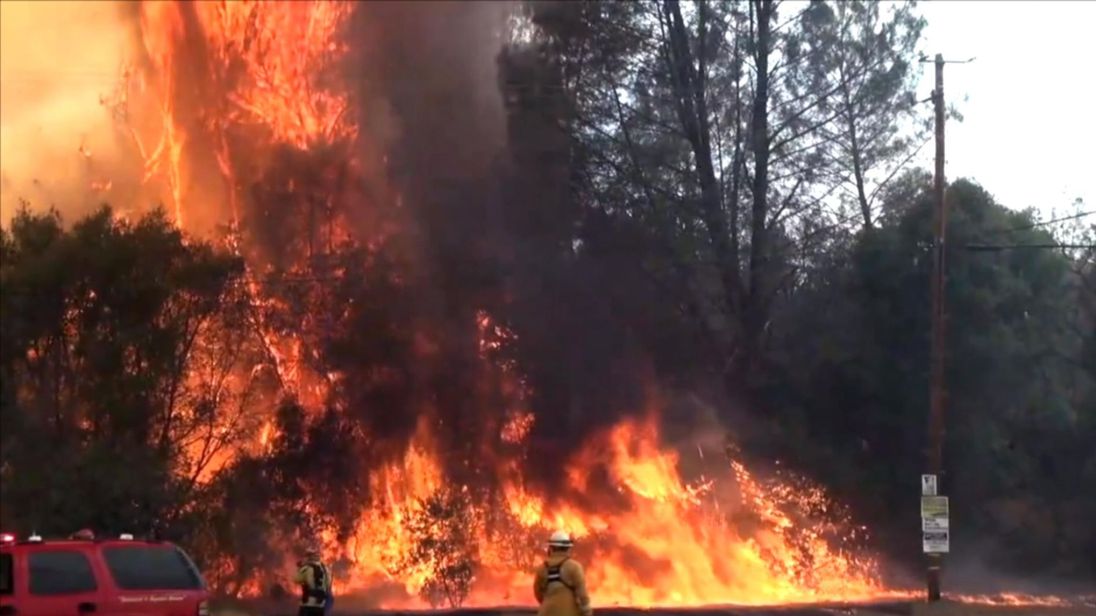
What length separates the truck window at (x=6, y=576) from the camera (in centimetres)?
1480

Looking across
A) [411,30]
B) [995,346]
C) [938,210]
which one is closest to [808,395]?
[995,346]

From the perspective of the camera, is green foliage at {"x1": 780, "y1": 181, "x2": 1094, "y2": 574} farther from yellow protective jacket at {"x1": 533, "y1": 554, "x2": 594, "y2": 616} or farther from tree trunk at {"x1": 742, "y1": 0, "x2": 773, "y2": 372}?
yellow protective jacket at {"x1": 533, "y1": 554, "x2": 594, "y2": 616}

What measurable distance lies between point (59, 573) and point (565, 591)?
5.56 meters

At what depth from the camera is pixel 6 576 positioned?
48.8 feet

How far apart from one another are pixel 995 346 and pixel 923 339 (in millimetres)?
1611

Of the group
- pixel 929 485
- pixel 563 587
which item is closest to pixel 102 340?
pixel 929 485

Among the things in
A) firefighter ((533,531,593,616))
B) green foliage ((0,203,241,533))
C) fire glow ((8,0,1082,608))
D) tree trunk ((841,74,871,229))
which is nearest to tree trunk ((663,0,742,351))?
tree trunk ((841,74,871,229))

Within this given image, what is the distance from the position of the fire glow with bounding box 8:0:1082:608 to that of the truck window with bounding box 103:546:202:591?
16.7 metres

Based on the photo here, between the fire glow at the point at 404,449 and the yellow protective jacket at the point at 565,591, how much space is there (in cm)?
2023

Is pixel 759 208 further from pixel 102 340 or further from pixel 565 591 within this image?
pixel 565 591

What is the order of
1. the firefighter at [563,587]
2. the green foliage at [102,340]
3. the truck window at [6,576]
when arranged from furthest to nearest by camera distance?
the green foliage at [102,340] → the truck window at [6,576] → the firefighter at [563,587]

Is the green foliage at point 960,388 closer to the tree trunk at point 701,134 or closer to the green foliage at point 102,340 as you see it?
the tree trunk at point 701,134

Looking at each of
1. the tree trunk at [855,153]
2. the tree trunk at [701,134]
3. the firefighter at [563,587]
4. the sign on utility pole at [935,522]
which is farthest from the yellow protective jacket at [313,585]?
the tree trunk at [855,153]

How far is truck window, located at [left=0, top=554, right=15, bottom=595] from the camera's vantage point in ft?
48.5
